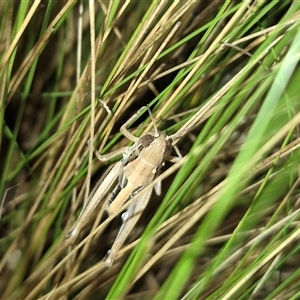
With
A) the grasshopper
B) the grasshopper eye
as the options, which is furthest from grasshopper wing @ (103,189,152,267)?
the grasshopper eye

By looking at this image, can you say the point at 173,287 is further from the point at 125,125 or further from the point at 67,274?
the point at 67,274

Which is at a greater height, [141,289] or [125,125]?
[125,125]

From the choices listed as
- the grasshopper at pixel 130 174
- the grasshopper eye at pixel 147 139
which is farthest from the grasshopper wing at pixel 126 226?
the grasshopper eye at pixel 147 139

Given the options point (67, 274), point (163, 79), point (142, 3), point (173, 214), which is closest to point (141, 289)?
point (67, 274)

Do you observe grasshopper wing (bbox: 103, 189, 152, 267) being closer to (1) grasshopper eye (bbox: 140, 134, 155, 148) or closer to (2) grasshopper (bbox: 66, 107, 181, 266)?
(2) grasshopper (bbox: 66, 107, 181, 266)

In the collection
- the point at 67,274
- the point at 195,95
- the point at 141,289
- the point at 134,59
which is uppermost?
the point at 134,59

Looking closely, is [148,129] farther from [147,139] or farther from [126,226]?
[126,226]
